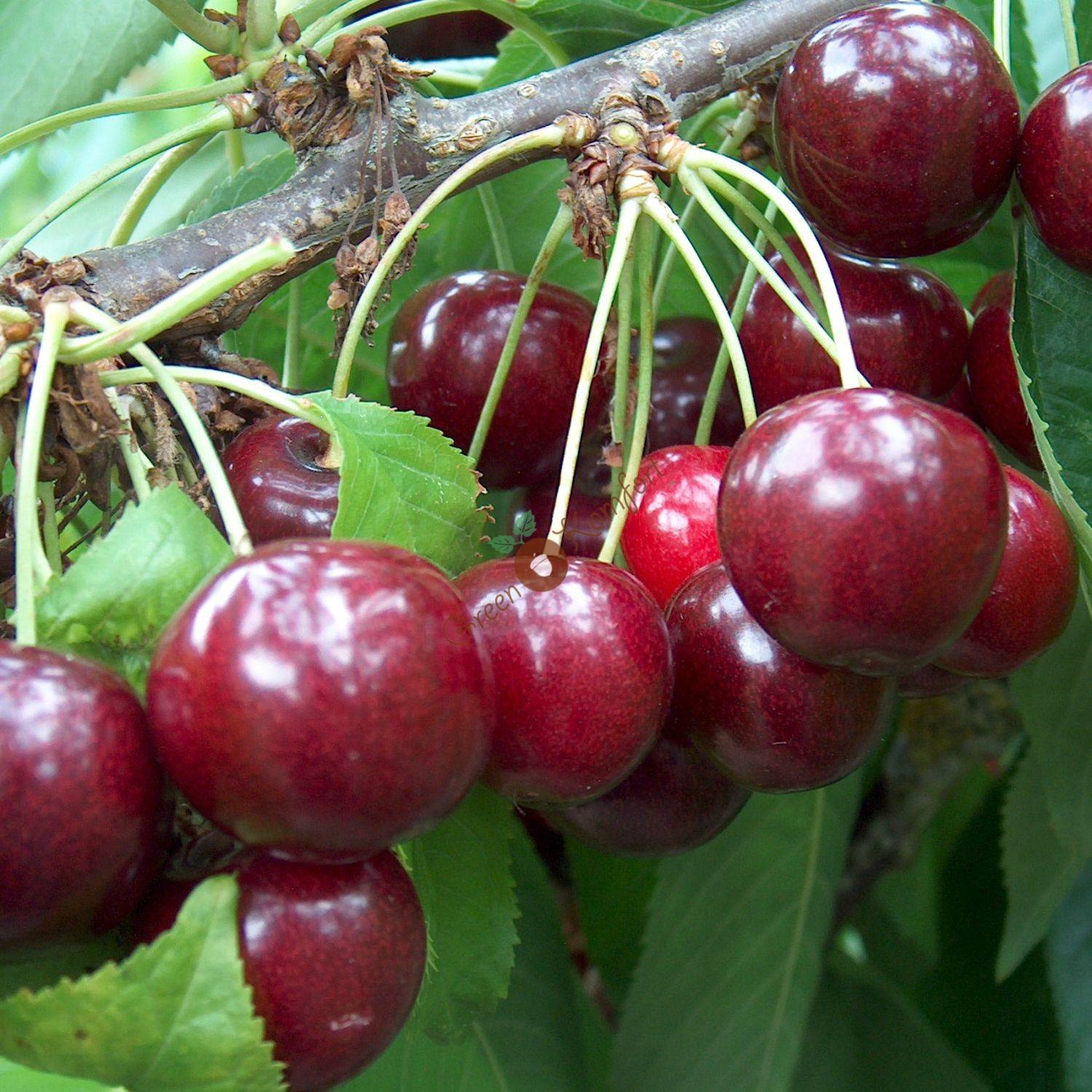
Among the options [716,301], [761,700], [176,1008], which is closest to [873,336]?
[716,301]

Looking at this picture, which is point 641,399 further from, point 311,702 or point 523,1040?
point 523,1040

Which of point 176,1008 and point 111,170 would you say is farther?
point 111,170

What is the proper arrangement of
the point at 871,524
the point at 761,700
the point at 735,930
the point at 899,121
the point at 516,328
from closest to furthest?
1. the point at 871,524
2. the point at 761,700
3. the point at 899,121
4. the point at 516,328
5. the point at 735,930

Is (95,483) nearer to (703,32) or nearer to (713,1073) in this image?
(703,32)

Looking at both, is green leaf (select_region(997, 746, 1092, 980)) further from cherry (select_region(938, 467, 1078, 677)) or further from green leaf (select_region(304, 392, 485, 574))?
green leaf (select_region(304, 392, 485, 574))

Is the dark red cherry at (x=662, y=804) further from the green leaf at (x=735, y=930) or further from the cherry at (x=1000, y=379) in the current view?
the green leaf at (x=735, y=930)

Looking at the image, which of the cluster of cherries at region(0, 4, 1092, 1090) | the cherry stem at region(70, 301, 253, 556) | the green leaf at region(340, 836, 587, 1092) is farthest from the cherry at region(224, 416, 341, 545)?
the green leaf at region(340, 836, 587, 1092)

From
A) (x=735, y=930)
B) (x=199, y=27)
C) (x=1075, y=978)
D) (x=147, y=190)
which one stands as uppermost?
(x=199, y=27)
